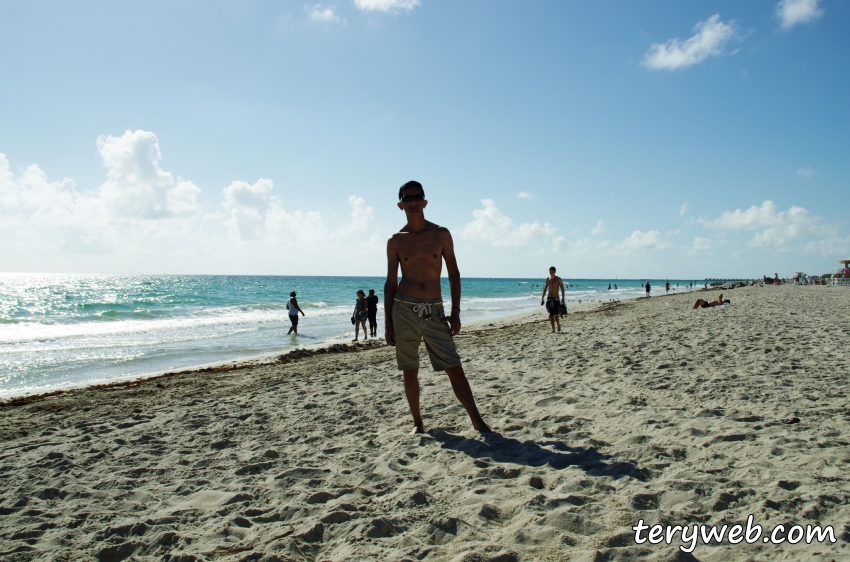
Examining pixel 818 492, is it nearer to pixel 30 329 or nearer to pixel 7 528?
pixel 7 528

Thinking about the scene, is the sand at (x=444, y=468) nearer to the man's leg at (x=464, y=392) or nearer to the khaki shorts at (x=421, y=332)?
the man's leg at (x=464, y=392)

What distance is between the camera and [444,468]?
3176mm

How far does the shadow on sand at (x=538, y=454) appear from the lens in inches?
118

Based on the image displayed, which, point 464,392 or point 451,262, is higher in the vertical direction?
point 451,262

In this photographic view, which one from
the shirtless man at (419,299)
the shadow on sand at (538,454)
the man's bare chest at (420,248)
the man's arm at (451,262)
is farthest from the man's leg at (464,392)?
the man's bare chest at (420,248)

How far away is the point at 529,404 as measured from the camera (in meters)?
4.76

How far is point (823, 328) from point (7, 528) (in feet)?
38.3

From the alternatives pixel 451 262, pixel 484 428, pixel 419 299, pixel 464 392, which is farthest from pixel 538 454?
pixel 451 262

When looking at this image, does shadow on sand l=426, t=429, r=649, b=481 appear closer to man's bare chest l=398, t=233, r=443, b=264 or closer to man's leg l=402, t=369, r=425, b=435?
man's leg l=402, t=369, r=425, b=435

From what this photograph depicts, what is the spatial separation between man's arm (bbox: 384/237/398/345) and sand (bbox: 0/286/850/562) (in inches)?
36.2

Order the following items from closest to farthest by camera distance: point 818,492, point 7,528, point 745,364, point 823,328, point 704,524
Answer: point 704,524 < point 818,492 < point 7,528 < point 745,364 < point 823,328

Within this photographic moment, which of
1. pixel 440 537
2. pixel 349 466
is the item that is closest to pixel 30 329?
pixel 349 466

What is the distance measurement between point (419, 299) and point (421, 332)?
268 mm

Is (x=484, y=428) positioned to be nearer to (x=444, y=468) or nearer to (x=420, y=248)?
(x=444, y=468)
